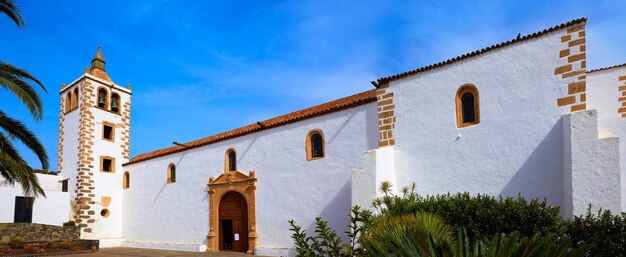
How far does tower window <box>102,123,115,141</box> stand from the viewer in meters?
20.1

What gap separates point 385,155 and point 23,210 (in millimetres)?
16333

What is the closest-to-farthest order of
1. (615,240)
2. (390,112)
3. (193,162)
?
(615,240) < (390,112) < (193,162)

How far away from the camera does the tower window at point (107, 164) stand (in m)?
19.5

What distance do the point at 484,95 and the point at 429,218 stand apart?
4.04 metres

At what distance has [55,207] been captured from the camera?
18.2 m

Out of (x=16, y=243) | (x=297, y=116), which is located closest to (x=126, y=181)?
(x=16, y=243)

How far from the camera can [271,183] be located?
13.6 m

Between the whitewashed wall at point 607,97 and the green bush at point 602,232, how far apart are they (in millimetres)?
3951

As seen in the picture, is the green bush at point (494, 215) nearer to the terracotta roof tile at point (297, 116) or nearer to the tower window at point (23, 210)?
the terracotta roof tile at point (297, 116)

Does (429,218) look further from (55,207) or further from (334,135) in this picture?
(55,207)

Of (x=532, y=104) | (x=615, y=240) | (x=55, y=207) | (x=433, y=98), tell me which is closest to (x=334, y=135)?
(x=433, y=98)

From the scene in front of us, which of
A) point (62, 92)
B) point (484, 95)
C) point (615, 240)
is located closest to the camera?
point (615, 240)

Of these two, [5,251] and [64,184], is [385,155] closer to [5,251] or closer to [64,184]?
[5,251]

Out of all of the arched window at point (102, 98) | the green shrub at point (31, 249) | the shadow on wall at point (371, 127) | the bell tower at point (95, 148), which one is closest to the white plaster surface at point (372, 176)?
the shadow on wall at point (371, 127)
